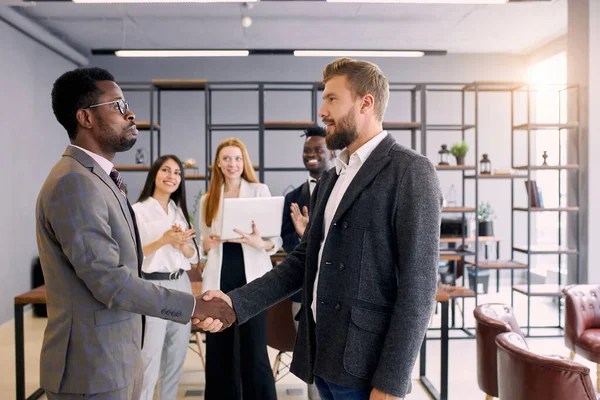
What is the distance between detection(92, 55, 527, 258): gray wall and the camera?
857 centimetres

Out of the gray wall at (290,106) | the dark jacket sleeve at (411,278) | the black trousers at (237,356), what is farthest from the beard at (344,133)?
the gray wall at (290,106)

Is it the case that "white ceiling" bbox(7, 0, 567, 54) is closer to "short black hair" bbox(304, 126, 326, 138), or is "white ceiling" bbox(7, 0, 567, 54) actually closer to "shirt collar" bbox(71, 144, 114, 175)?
"short black hair" bbox(304, 126, 326, 138)

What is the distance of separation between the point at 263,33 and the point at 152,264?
5.36 metres

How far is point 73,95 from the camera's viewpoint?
165 centimetres

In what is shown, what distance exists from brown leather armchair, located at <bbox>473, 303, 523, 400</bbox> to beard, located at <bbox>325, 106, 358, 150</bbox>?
1742 mm

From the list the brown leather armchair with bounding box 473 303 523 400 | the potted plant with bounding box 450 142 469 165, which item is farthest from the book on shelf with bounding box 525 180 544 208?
the brown leather armchair with bounding box 473 303 523 400

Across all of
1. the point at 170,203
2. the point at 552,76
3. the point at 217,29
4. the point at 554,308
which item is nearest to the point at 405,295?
the point at 170,203

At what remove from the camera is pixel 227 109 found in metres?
8.62

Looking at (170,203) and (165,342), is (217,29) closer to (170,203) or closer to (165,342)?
(170,203)

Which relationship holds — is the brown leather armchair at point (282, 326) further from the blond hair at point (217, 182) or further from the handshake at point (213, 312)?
the handshake at point (213, 312)

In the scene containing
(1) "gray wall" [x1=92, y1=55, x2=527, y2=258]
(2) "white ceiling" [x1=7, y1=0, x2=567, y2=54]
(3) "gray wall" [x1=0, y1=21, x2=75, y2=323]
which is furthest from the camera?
(1) "gray wall" [x1=92, y1=55, x2=527, y2=258]

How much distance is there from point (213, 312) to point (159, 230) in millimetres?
1325

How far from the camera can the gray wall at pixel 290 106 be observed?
8.57 meters

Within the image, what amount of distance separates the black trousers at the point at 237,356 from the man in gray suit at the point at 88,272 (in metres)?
1.27
